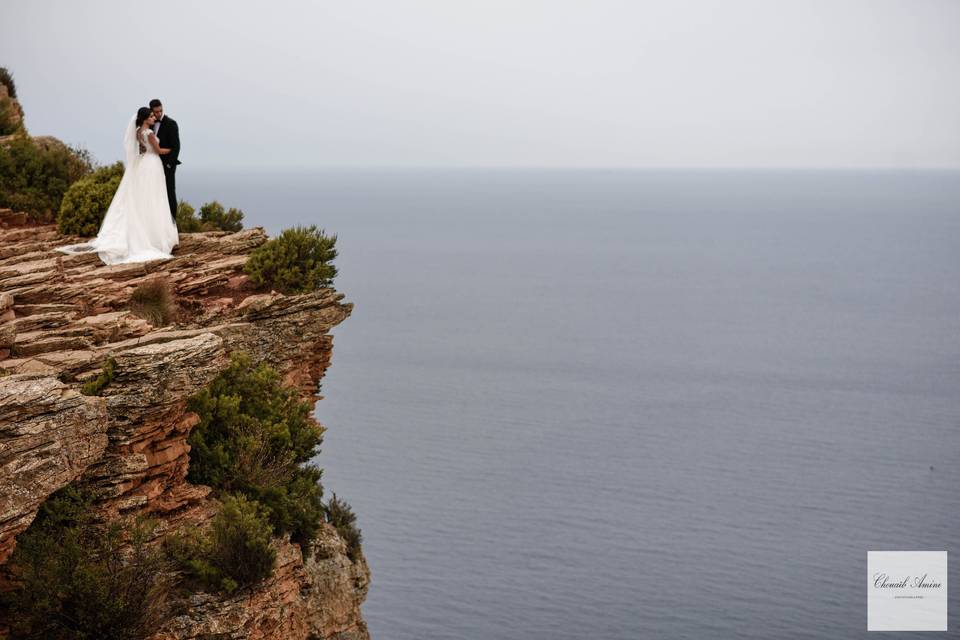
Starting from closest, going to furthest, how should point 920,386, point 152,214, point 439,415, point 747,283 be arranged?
point 152,214 < point 439,415 < point 920,386 < point 747,283

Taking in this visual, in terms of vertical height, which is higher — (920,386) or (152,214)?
(152,214)

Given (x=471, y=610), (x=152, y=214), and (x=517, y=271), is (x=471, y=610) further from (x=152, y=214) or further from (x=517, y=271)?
(x=517, y=271)

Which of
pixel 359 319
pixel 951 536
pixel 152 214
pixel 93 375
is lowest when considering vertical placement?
pixel 951 536

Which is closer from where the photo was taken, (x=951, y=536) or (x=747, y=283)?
(x=951, y=536)

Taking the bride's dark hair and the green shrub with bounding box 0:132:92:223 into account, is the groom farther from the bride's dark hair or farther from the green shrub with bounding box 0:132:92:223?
the green shrub with bounding box 0:132:92:223

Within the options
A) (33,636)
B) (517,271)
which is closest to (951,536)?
(33,636)

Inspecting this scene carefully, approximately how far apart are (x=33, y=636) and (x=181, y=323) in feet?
A: 25.8

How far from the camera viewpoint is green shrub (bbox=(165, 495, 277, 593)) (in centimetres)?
1700

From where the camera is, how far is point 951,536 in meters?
73.2

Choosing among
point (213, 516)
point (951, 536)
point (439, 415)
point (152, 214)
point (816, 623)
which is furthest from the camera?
point (439, 415)

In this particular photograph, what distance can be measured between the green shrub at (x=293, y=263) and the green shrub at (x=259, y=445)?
2424 mm

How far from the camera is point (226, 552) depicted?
55.9 feet

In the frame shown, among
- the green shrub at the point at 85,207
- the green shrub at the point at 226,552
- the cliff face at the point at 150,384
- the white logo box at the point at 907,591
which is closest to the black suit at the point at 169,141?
the cliff face at the point at 150,384

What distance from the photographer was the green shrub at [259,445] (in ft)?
63.0
